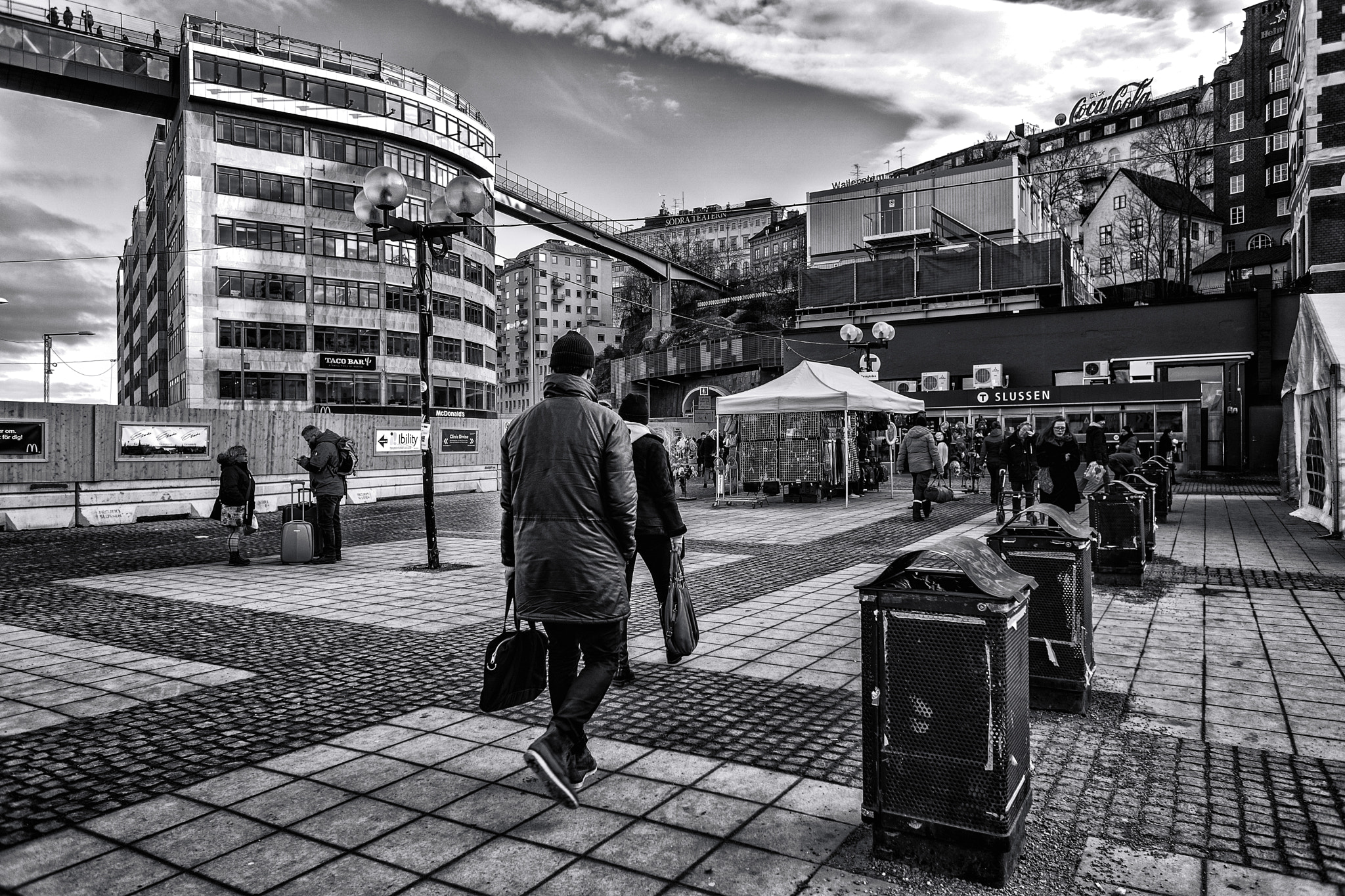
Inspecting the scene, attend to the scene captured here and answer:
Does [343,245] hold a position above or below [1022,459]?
above

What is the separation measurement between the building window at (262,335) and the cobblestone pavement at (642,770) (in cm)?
4705

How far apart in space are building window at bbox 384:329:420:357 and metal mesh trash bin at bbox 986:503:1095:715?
5309 cm

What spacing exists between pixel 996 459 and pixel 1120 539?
8.81 meters

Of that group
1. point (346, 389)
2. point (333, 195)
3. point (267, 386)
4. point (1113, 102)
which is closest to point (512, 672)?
point (267, 386)

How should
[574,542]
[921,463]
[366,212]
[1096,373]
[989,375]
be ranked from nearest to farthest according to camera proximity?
[574,542] < [366,212] < [921,463] < [1096,373] < [989,375]

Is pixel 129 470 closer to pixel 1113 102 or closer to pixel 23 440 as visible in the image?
pixel 23 440

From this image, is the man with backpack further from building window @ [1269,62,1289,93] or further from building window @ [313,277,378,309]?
building window @ [1269,62,1289,93]

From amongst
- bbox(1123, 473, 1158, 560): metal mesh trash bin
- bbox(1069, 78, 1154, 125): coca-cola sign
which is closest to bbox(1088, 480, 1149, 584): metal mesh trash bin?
bbox(1123, 473, 1158, 560): metal mesh trash bin

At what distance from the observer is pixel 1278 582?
9.03 meters

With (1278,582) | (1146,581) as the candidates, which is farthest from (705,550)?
(1278,582)

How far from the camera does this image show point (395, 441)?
26.7 metres

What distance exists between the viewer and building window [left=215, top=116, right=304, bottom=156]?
4969cm

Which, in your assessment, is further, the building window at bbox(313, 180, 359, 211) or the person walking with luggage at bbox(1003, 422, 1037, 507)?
the building window at bbox(313, 180, 359, 211)

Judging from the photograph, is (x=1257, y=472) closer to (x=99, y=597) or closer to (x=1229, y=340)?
(x=1229, y=340)
